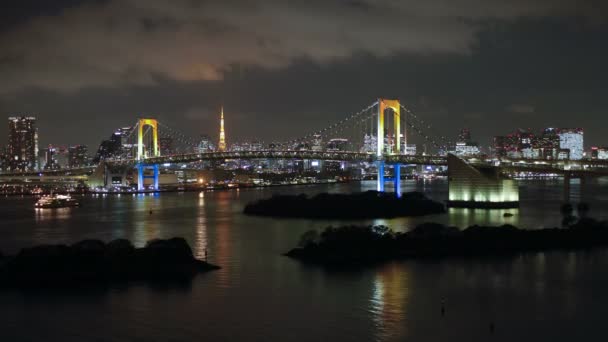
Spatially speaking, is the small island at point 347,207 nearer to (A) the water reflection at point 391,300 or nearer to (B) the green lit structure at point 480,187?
(B) the green lit structure at point 480,187

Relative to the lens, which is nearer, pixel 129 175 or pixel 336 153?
pixel 336 153

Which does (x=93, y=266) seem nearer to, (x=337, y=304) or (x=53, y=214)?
(x=337, y=304)

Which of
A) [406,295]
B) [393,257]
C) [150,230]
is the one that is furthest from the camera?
[150,230]

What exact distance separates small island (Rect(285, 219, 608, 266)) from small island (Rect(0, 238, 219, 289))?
2.27 metres

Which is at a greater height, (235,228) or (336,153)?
(336,153)

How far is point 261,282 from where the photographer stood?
10070 millimetres

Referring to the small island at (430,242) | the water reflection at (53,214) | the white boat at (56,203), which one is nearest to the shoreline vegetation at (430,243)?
the small island at (430,242)

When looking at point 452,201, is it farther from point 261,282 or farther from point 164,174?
point 164,174

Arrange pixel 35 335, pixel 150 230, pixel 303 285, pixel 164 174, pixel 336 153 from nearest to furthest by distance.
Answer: pixel 35 335 → pixel 303 285 → pixel 150 230 → pixel 336 153 → pixel 164 174

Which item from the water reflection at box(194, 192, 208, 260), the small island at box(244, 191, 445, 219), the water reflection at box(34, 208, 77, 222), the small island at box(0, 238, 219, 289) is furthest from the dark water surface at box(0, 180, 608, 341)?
the water reflection at box(34, 208, 77, 222)

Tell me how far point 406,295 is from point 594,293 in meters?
2.58

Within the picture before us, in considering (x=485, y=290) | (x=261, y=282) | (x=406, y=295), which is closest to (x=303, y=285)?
(x=261, y=282)

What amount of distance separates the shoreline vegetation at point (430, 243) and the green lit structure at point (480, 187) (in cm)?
763

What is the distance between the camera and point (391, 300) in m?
8.94
